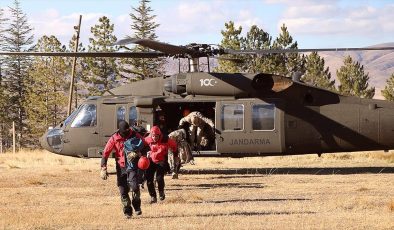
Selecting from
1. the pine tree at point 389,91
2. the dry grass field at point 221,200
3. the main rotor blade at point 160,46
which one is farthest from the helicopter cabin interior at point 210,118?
the pine tree at point 389,91

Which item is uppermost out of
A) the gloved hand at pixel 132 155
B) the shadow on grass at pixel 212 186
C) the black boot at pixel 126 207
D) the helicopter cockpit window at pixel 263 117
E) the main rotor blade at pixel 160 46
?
the main rotor blade at pixel 160 46

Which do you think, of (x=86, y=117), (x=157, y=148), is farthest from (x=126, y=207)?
(x=86, y=117)

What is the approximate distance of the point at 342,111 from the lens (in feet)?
69.7

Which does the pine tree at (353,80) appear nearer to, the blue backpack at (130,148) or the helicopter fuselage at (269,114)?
the helicopter fuselage at (269,114)

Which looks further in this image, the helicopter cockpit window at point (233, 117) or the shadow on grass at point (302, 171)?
the shadow on grass at point (302, 171)

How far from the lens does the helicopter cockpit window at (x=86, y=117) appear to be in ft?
75.3

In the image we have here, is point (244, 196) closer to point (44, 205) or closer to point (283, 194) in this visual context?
point (283, 194)

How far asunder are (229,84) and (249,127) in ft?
4.86

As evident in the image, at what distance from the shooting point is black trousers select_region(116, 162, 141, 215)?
42.9 ft

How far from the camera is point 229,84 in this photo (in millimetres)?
21625

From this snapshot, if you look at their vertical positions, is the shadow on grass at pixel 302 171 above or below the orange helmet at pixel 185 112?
below

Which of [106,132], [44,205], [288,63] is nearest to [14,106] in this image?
[288,63]

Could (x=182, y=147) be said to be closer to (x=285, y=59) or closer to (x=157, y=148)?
(x=157, y=148)

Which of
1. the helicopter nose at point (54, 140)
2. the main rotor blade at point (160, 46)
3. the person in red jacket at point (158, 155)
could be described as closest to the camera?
the person in red jacket at point (158, 155)
